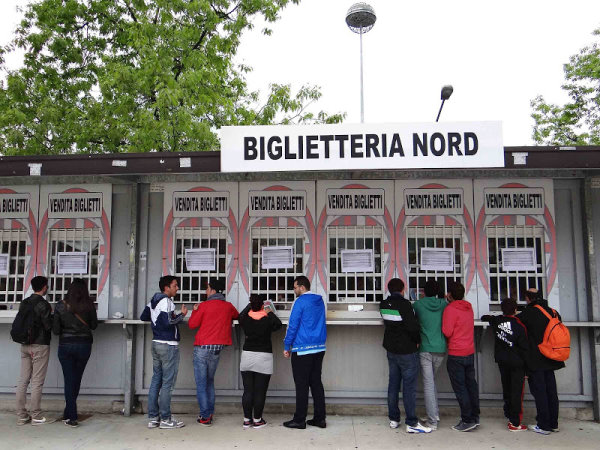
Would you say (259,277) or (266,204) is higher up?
(266,204)

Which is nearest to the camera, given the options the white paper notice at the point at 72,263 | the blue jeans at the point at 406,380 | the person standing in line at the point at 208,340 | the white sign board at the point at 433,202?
the blue jeans at the point at 406,380

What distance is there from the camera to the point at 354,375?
239 inches

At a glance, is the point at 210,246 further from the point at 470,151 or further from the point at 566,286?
the point at 566,286

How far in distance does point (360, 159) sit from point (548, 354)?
3.00 m

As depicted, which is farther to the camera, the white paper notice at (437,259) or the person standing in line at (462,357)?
the white paper notice at (437,259)

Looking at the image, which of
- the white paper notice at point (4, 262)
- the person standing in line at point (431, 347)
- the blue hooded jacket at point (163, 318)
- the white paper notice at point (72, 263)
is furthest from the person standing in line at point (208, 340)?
the white paper notice at point (4, 262)

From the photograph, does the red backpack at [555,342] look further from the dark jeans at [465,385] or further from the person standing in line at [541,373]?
the dark jeans at [465,385]

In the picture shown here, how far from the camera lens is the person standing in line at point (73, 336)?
5.60 metres

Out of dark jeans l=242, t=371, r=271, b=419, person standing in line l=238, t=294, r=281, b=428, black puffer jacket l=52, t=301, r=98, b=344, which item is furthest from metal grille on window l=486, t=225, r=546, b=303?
black puffer jacket l=52, t=301, r=98, b=344

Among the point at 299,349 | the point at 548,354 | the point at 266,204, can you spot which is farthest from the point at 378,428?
the point at 266,204

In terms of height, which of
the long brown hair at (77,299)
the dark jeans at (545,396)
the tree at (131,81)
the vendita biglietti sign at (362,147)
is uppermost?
the tree at (131,81)

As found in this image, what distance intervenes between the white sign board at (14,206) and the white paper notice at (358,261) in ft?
14.5

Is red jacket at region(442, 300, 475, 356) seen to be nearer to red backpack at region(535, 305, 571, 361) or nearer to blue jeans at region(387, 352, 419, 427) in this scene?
blue jeans at region(387, 352, 419, 427)

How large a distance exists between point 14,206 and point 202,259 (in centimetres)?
277
